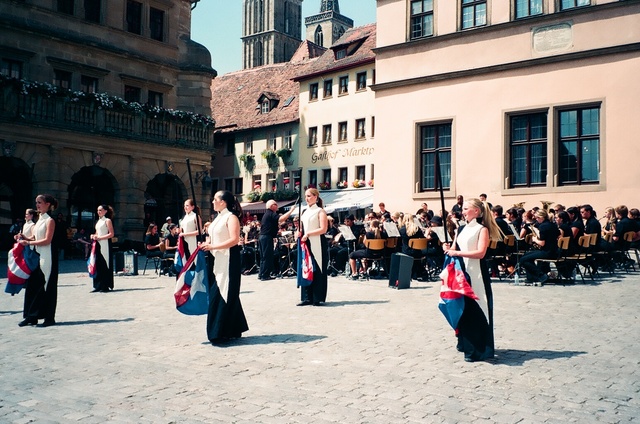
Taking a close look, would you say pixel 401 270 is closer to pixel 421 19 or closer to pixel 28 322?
pixel 28 322

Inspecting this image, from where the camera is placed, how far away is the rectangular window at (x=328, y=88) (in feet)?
156

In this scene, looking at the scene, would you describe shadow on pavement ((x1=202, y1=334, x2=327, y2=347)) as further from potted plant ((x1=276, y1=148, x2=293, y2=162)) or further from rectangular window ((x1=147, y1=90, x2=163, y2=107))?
potted plant ((x1=276, y1=148, x2=293, y2=162))

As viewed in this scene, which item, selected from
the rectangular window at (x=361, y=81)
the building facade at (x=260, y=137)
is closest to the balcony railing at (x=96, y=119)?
the rectangular window at (x=361, y=81)

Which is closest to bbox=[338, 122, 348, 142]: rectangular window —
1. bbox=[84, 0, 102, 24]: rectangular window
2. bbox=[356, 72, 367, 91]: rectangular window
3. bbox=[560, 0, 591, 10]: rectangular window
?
bbox=[356, 72, 367, 91]: rectangular window

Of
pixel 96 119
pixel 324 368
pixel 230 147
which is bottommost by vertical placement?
pixel 324 368

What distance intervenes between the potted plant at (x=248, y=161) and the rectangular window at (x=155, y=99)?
19101mm

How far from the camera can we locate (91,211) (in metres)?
31.7

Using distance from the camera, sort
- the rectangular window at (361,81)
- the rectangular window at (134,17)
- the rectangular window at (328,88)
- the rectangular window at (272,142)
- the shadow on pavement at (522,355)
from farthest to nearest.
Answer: the rectangular window at (272,142), the rectangular window at (328,88), the rectangular window at (361,81), the rectangular window at (134,17), the shadow on pavement at (522,355)

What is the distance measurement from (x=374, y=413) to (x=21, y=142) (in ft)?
80.6

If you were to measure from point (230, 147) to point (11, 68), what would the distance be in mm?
28139

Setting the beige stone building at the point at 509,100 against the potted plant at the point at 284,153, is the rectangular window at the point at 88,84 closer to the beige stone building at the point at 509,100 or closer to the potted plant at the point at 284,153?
the beige stone building at the point at 509,100

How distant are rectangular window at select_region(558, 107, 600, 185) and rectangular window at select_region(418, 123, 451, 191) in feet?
12.6

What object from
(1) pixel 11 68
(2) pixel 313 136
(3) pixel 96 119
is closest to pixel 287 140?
(2) pixel 313 136

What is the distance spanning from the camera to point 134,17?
108ft
